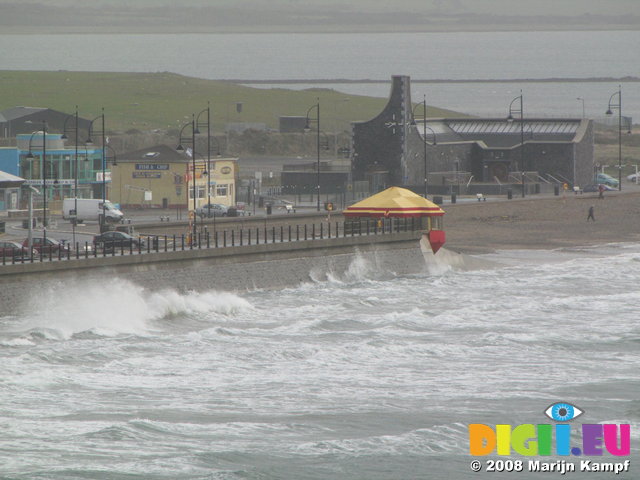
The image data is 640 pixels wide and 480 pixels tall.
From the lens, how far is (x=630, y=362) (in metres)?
46.2

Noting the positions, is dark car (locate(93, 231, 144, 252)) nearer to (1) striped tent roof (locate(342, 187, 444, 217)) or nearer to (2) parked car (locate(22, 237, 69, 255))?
(2) parked car (locate(22, 237, 69, 255))

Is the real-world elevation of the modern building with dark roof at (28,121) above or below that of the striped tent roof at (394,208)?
above

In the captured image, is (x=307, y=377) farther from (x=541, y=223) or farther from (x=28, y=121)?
(x=28, y=121)

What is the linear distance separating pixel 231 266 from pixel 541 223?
38.0 meters

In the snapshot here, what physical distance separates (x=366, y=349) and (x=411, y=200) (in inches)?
987

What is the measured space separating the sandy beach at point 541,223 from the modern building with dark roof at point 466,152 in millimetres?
5758

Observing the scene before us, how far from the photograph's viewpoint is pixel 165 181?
92.9 metres

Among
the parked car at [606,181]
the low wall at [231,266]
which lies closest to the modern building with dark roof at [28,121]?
the parked car at [606,181]

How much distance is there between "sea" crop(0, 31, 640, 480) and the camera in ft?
113

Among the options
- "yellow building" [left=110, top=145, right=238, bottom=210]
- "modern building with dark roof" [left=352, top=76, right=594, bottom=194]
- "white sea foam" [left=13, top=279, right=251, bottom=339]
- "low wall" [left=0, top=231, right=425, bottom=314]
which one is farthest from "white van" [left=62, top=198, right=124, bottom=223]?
"modern building with dark roof" [left=352, top=76, right=594, bottom=194]

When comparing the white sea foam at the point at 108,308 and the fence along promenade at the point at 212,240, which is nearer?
the white sea foam at the point at 108,308

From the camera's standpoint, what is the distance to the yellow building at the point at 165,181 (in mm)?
92438

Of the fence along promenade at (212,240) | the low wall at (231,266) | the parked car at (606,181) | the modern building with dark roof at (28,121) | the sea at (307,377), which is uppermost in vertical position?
the modern building with dark roof at (28,121)

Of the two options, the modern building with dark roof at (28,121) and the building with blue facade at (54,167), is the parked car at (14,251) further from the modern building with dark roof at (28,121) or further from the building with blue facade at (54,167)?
the modern building with dark roof at (28,121)
